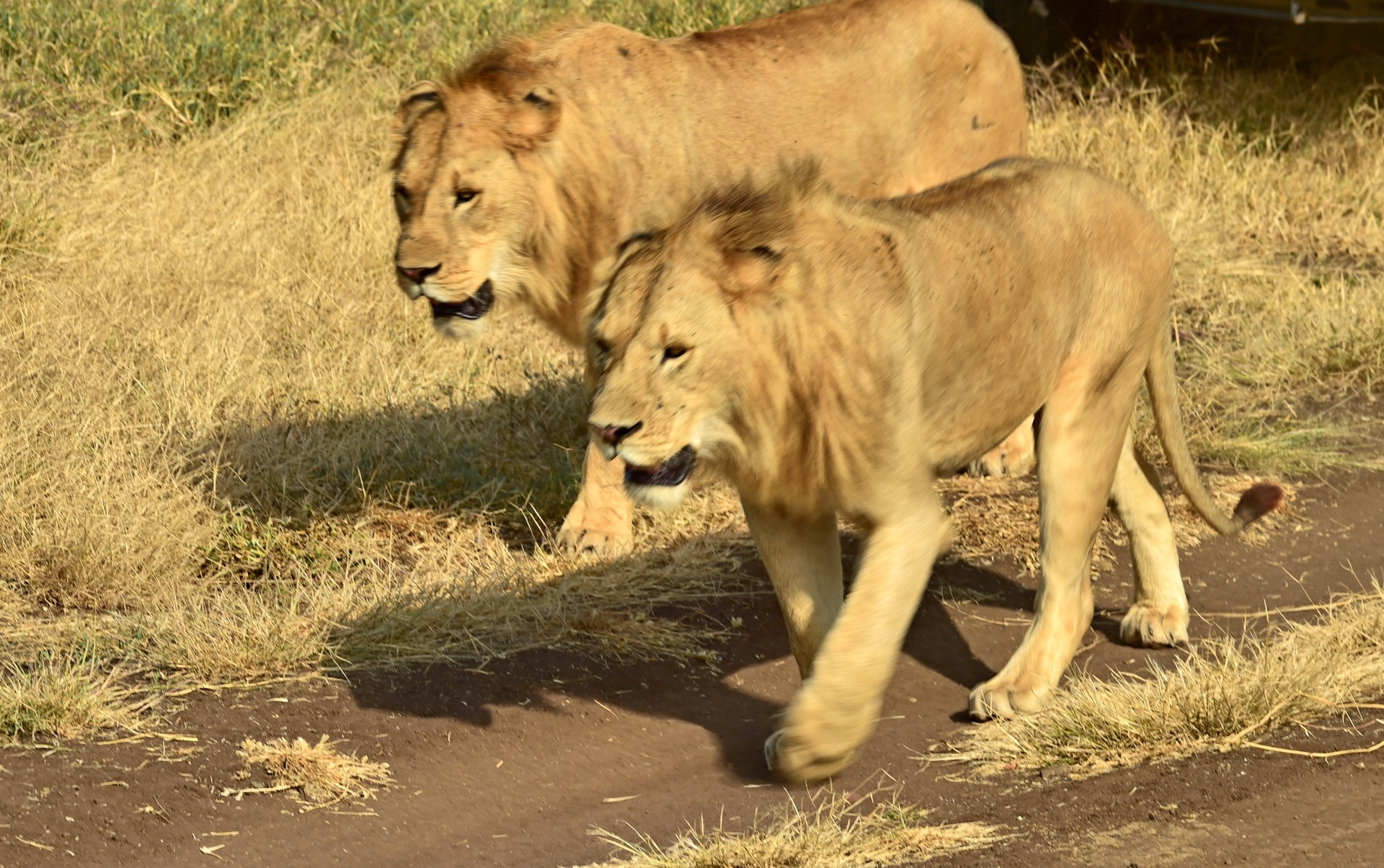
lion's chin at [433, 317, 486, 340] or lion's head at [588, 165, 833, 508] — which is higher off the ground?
lion's head at [588, 165, 833, 508]

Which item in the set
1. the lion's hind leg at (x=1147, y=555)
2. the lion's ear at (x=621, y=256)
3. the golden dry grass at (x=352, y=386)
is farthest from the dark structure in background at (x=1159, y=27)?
the lion's ear at (x=621, y=256)

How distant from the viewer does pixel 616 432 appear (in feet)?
10.5

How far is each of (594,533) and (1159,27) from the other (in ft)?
19.3

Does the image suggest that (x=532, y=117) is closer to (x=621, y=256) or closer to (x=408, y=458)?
(x=621, y=256)

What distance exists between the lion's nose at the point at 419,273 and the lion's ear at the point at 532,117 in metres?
0.39

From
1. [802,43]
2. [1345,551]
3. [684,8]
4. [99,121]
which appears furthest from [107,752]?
[684,8]

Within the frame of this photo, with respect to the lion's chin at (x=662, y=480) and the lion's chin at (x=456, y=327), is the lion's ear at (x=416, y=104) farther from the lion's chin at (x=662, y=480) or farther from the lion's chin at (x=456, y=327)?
the lion's chin at (x=662, y=480)

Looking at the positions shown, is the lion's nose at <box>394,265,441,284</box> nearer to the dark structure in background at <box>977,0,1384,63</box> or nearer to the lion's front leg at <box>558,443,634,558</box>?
the lion's front leg at <box>558,443,634,558</box>

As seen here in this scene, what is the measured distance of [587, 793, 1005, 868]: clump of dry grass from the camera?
10.6 feet

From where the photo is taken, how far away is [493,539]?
5461 millimetres

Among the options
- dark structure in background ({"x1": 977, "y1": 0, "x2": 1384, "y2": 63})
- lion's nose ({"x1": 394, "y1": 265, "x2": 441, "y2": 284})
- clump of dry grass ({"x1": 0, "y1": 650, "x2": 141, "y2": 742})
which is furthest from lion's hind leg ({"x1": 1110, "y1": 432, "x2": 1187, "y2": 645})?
dark structure in background ({"x1": 977, "y1": 0, "x2": 1384, "y2": 63})

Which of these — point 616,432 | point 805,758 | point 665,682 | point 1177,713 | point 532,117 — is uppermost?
point 532,117

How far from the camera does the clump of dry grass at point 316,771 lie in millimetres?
3846

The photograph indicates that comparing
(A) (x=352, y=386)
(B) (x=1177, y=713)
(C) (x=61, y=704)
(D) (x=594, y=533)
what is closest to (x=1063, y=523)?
(B) (x=1177, y=713)
